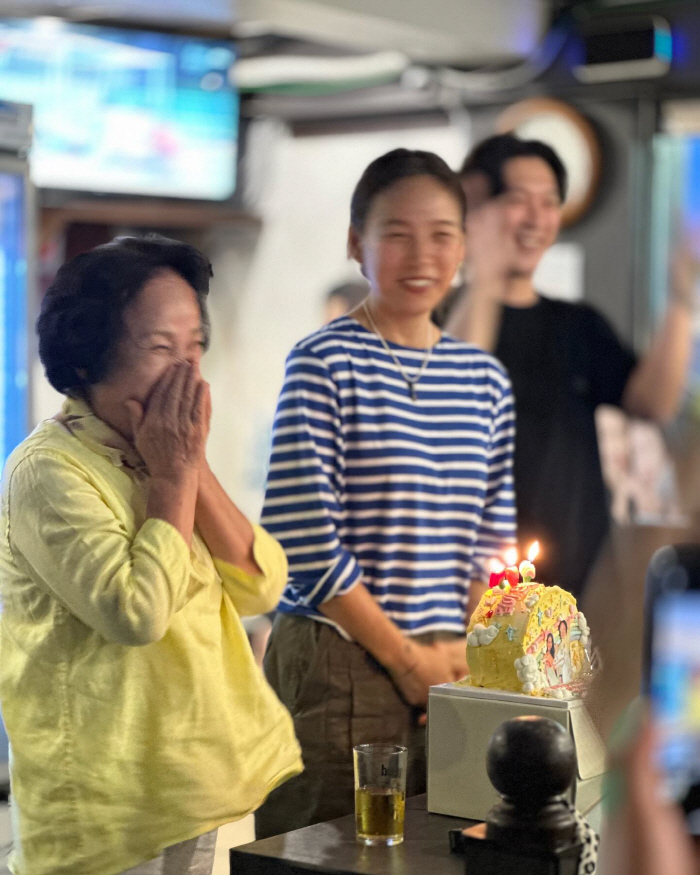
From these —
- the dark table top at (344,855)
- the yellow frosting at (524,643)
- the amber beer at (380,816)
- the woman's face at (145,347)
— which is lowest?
the dark table top at (344,855)

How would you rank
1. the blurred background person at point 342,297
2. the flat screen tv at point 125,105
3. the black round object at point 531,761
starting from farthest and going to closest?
the blurred background person at point 342,297 < the flat screen tv at point 125,105 < the black round object at point 531,761

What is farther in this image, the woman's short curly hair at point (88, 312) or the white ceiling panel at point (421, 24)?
the white ceiling panel at point (421, 24)

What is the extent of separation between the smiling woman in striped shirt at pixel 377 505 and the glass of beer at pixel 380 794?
0.56 meters

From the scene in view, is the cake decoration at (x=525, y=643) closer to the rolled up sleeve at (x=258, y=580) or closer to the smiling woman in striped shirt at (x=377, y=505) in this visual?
the rolled up sleeve at (x=258, y=580)

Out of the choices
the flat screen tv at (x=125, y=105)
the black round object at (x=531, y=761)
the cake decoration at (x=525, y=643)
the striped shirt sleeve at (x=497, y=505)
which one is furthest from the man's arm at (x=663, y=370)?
the flat screen tv at (x=125, y=105)

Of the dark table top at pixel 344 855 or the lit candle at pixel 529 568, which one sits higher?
the lit candle at pixel 529 568

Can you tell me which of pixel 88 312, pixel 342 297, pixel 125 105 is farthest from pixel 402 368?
pixel 125 105

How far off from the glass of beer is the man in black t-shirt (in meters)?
1.23

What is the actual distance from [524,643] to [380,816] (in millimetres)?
276

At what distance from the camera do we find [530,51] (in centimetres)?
422

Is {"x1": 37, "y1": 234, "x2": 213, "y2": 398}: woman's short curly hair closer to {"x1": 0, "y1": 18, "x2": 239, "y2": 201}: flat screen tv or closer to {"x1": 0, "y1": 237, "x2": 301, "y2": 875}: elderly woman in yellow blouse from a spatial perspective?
{"x1": 0, "y1": 237, "x2": 301, "y2": 875}: elderly woman in yellow blouse

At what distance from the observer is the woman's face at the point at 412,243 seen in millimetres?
2072

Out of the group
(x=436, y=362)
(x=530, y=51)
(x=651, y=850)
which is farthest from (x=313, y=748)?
(x=530, y=51)

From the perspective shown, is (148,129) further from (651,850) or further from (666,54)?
(651,850)
